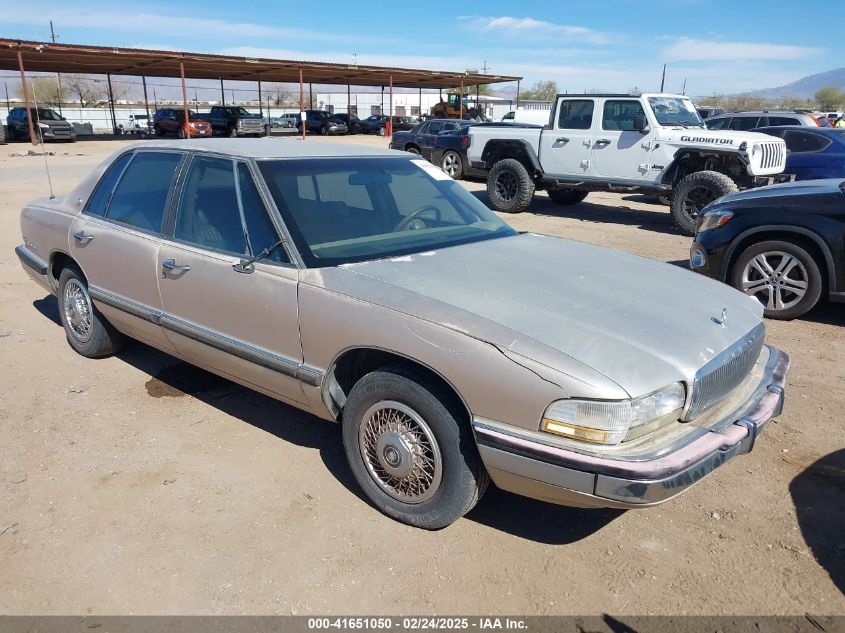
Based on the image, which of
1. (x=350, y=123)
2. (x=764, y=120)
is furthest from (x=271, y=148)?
(x=350, y=123)

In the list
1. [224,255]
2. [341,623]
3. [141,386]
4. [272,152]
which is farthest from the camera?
[141,386]

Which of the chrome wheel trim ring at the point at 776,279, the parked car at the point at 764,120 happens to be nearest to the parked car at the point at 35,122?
the parked car at the point at 764,120

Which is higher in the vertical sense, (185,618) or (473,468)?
(473,468)

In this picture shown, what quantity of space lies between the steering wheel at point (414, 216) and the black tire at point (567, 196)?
983 cm

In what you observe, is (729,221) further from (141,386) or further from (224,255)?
(141,386)

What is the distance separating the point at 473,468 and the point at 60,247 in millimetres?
3612

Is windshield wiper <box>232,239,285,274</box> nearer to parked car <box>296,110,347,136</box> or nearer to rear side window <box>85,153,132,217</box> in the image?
rear side window <box>85,153,132,217</box>

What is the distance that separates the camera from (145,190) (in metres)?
4.16

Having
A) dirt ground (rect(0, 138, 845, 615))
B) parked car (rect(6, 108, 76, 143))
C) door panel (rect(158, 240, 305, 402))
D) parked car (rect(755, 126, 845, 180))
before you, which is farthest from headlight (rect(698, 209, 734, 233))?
parked car (rect(6, 108, 76, 143))

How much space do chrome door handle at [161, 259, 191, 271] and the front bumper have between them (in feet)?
6.41

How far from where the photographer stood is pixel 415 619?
2.49 metres

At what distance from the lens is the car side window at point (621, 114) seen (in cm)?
1068

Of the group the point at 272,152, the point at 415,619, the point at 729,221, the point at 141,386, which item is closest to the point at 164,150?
the point at 272,152

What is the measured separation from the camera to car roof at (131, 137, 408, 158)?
368cm
